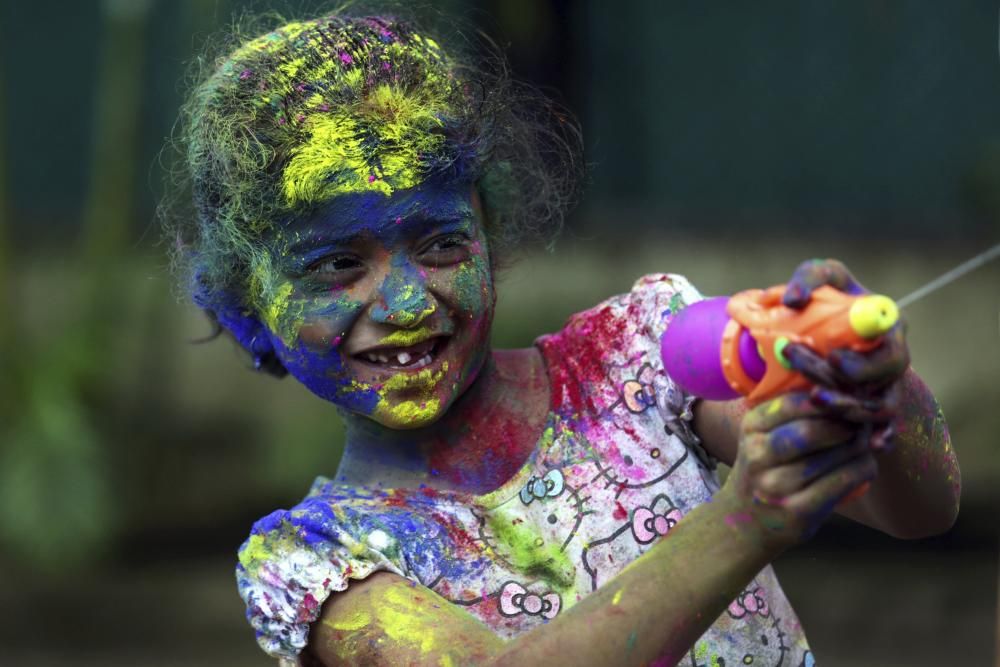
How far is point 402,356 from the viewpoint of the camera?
91.0 inches

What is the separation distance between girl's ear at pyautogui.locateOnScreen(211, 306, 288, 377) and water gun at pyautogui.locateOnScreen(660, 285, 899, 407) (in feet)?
2.83

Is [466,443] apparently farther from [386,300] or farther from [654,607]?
[654,607]

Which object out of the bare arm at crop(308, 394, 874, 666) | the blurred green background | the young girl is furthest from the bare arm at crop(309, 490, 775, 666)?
the blurred green background

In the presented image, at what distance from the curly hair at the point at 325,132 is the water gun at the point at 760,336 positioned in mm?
610

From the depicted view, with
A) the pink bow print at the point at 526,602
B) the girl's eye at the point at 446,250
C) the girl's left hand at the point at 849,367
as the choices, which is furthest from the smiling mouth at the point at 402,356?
the girl's left hand at the point at 849,367

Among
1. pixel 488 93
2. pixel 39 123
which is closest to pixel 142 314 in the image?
pixel 39 123

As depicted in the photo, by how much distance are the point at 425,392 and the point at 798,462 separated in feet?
2.46

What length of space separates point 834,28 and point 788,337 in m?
4.76

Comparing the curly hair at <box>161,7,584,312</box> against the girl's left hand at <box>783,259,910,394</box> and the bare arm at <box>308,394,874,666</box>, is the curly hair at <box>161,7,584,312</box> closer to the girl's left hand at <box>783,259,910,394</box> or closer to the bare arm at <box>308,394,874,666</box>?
the bare arm at <box>308,394,874,666</box>

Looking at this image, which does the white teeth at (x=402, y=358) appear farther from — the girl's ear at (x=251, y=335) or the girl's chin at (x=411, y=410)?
the girl's ear at (x=251, y=335)

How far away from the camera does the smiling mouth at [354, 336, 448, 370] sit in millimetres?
2309

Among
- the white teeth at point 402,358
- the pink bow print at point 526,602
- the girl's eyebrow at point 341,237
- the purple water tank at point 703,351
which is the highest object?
the girl's eyebrow at point 341,237

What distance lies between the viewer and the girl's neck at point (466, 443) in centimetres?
244

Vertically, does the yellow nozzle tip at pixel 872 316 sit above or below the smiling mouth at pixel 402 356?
above
